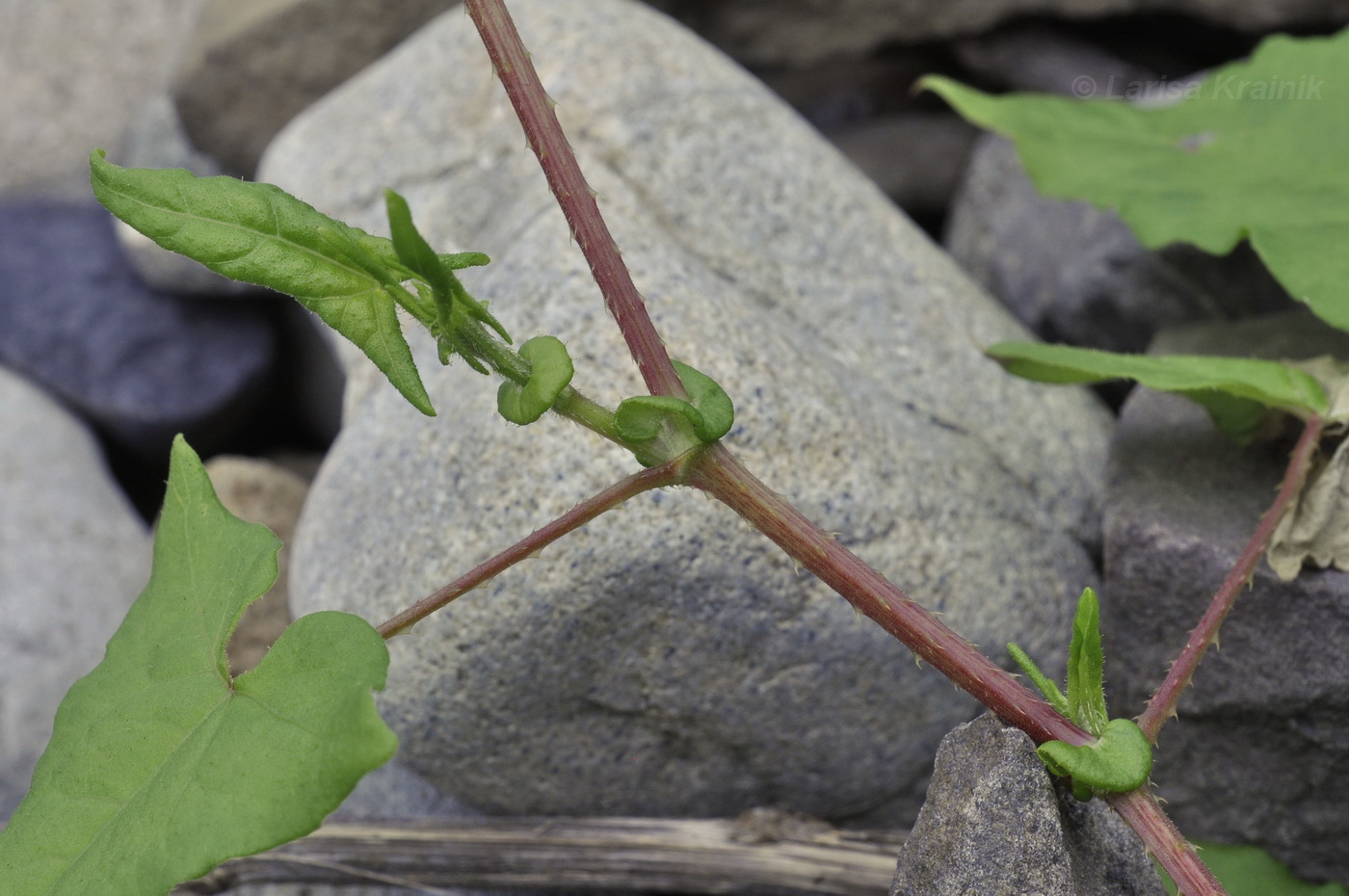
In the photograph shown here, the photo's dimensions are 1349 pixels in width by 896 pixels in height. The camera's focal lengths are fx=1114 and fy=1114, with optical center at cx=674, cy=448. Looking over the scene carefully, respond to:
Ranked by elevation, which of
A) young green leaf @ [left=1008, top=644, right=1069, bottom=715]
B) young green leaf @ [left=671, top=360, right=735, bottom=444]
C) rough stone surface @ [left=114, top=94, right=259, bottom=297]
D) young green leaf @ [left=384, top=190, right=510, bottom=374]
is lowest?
young green leaf @ [left=1008, top=644, right=1069, bottom=715]

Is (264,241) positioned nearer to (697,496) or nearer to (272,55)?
(697,496)

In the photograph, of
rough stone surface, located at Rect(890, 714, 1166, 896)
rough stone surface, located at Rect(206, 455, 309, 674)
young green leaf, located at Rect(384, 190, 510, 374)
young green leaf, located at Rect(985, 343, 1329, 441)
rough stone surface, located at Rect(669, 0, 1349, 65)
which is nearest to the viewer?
young green leaf, located at Rect(384, 190, 510, 374)

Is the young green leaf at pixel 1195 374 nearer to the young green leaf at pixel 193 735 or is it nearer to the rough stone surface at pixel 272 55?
the young green leaf at pixel 193 735

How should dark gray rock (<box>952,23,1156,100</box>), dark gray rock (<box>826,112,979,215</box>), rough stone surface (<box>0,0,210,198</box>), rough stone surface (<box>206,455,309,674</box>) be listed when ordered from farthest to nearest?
rough stone surface (<box>0,0,210,198</box>)
dark gray rock (<box>826,112,979,215</box>)
dark gray rock (<box>952,23,1156,100</box>)
rough stone surface (<box>206,455,309,674</box>)

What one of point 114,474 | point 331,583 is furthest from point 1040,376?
point 114,474

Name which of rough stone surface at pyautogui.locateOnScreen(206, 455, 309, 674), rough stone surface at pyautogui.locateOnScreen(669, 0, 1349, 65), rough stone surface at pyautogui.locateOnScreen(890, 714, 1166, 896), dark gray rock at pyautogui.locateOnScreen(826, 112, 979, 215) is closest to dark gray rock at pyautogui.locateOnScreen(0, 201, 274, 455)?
rough stone surface at pyautogui.locateOnScreen(206, 455, 309, 674)

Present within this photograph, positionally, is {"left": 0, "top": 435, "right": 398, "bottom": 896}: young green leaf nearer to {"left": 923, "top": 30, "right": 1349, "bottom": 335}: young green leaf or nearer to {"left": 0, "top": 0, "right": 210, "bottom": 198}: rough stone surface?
{"left": 923, "top": 30, "right": 1349, "bottom": 335}: young green leaf

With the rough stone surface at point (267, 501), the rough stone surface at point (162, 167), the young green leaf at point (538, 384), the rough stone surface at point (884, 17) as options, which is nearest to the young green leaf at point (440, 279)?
the young green leaf at point (538, 384)
